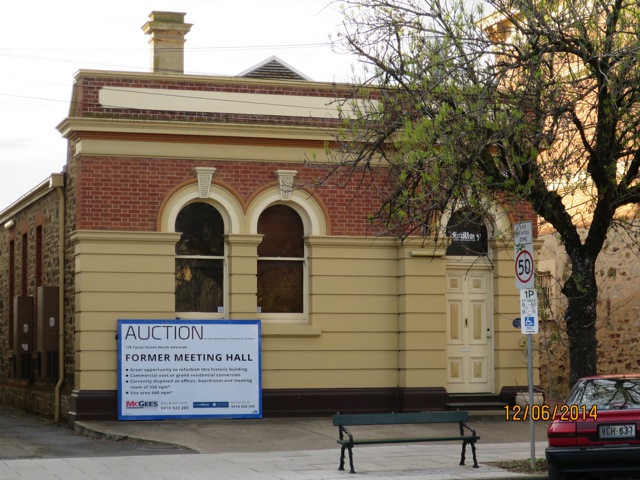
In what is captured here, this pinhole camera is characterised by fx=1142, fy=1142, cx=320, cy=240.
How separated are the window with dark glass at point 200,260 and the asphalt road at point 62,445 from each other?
292 centimetres

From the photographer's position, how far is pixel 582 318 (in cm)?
1383

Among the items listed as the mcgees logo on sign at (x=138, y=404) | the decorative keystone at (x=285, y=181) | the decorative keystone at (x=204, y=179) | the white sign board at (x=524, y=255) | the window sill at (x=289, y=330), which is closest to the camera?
the white sign board at (x=524, y=255)

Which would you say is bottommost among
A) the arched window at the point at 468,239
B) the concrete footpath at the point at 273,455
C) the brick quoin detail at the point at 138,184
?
the concrete footpath at the point at 273,455

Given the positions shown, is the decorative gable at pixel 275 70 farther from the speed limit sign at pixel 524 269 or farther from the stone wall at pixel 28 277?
the speed limit sign at pixel 524 269

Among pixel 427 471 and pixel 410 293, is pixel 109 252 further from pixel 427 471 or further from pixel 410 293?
pixel 427 471

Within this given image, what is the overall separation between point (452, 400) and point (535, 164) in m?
7.95

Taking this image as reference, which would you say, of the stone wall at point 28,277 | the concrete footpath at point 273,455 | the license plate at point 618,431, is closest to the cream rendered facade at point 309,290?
the concrete footpath at point 273,455

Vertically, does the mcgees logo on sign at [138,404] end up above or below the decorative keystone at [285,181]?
below

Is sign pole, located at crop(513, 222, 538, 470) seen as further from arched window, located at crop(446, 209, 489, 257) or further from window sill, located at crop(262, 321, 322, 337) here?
arched window, located at crop(446, 209, 489, 257)

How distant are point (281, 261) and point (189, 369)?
2.52 meters

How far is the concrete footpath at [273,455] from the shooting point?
13602 millimetres

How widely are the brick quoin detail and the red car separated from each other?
801 cm

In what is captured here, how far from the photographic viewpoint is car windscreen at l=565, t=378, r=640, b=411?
1191 cm

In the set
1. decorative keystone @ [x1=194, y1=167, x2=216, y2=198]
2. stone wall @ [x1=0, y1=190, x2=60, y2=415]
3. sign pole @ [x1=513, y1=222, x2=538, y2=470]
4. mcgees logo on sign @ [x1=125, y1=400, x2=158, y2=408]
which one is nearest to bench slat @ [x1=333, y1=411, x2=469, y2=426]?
sign pole @ [x1=513, y1=222, x2=538, y2=470]
